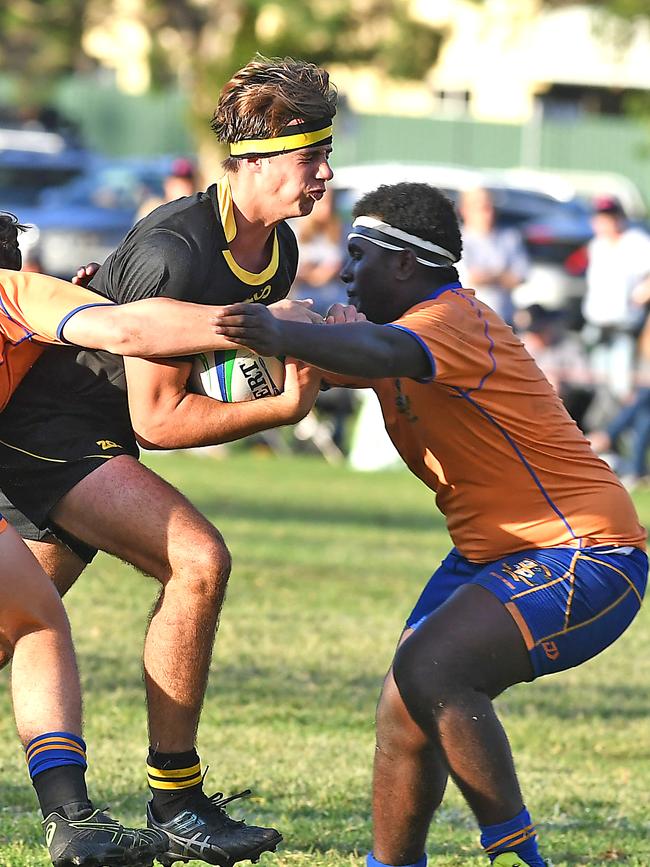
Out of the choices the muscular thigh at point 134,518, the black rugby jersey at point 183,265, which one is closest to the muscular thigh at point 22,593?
the muscular thigh at point 134,518

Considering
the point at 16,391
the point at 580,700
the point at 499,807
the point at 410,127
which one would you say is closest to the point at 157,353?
the point at 16,391

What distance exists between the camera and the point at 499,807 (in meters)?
4.49

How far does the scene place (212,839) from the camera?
16.2 feet

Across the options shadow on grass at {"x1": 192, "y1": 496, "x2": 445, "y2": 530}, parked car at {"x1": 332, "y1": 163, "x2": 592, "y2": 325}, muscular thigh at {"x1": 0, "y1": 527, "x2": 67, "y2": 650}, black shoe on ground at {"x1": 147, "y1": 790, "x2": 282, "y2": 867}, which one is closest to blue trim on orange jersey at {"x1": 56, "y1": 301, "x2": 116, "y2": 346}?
muscular thigh at {"x1": 0, "y1": 527, "x2": 67, "y2": 650}

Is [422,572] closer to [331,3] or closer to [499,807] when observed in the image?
[499,807]

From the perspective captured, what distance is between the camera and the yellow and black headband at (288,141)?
5.01 metres

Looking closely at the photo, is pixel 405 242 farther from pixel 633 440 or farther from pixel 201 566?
pixel 633 440

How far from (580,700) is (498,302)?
24.2ft

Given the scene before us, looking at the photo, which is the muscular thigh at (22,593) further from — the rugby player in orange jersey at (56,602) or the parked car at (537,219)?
the parked car at (537,219)

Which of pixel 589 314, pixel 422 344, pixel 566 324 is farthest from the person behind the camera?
pixel 566 324

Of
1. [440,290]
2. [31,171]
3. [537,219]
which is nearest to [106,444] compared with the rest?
[440,290]

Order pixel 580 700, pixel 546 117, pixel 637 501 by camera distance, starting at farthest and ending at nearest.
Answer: pixel 546 117 < pixel 637 501 < pixel 580 700

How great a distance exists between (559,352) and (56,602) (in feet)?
38.7

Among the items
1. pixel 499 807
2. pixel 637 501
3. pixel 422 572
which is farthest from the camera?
pixel 637 501
